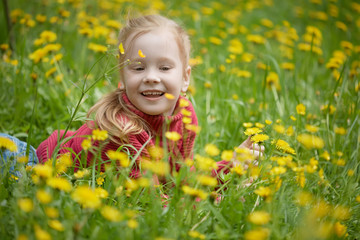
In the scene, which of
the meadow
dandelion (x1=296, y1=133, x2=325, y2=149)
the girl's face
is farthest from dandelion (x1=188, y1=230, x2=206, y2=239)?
the girl's face

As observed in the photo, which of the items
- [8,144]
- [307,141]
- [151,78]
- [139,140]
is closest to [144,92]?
[151,78]

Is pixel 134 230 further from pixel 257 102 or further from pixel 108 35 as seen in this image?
pixel 108 35

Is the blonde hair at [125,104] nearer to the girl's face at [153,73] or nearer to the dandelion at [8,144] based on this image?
the girl's face at [153,73]

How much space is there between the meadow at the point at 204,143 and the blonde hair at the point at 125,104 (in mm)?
79

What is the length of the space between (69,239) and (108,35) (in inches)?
87.4

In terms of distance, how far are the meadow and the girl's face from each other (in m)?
0.13

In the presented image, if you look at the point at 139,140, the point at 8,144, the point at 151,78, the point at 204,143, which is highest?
the point at 151,78

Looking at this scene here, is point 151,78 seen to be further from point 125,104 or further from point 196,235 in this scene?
point 196,235

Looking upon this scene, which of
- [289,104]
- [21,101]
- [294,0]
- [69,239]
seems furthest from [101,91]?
[294,0]

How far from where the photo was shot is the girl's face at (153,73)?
62.6 inches

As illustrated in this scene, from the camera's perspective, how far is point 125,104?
1687 millimetres

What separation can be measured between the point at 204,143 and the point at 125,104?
1.93 feet

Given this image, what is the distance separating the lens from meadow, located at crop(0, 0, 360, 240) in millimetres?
1109

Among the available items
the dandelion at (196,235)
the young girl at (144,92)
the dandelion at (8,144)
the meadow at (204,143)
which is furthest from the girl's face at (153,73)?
the dandelion at (196,235)
